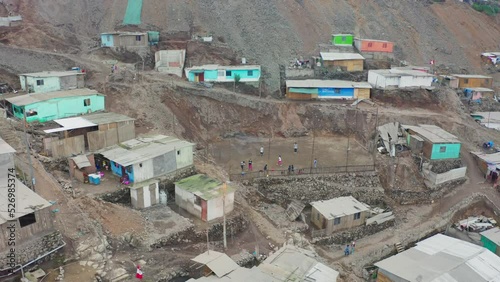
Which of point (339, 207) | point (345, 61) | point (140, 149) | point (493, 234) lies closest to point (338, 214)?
point (339, 207)

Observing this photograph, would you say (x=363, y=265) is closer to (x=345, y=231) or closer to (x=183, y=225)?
(x=345, y=231)

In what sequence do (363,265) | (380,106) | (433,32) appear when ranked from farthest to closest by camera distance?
(433,32)
(380,106)
(363,265)

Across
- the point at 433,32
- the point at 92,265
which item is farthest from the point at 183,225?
the point at 433,32

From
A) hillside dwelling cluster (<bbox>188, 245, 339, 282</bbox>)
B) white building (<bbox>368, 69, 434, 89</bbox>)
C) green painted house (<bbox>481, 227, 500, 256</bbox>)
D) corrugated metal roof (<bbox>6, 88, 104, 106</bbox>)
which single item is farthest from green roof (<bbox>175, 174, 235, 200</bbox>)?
white building (<bbox>368, 69, 434, 89</bbox>)

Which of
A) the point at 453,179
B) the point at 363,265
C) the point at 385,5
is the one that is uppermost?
the point at 385,5

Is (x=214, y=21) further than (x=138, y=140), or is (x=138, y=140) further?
(x=214, y=21)

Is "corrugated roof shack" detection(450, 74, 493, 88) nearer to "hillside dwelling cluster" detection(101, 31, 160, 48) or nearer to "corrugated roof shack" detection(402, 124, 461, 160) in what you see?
"corrugated roof shack" detection(402, 124, 461, 160)

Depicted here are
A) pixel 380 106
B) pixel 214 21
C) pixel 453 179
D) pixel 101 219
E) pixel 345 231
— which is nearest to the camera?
pixel 101 219

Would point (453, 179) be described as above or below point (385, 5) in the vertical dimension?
below
